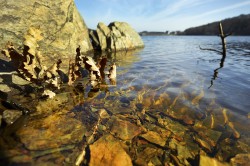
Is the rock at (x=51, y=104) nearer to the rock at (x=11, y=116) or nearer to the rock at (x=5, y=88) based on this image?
the rock at (x=11, y=116)

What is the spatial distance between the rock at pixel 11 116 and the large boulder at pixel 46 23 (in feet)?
22.9

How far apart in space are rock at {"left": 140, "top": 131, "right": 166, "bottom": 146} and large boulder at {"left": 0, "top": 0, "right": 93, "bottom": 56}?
28.3ft

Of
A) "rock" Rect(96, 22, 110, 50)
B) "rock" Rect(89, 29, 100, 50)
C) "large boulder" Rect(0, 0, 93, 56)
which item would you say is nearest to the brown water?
"large boulder" Rect(0, 0, 93, 56)

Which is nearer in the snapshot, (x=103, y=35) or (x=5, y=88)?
(x=5, y=88)

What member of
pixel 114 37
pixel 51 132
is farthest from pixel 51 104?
pixel 114 37

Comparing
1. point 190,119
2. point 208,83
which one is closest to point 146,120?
point 190,119

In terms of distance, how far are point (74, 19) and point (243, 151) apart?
1462 centimetres

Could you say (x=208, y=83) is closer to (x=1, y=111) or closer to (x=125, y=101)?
(x=125, y=101)

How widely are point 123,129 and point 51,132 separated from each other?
54.8 inches

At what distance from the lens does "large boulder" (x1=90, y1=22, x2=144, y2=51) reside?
67.0 feet

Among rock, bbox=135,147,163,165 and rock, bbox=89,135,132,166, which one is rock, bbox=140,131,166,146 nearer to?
rock, bbox=135,147,163,165

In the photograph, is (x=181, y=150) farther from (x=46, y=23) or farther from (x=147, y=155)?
(x=46, y=23)

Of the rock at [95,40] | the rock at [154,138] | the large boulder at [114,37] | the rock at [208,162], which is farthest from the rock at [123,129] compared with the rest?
the rock at [95,40]

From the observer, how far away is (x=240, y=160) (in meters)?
3.09
